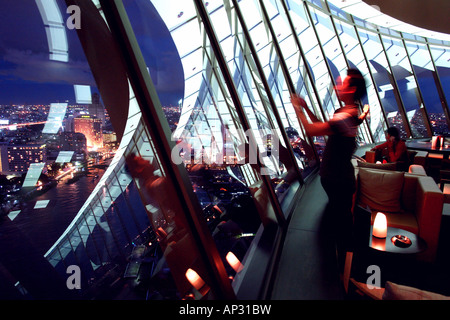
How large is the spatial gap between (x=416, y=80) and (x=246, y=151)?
A: 9.85 metres

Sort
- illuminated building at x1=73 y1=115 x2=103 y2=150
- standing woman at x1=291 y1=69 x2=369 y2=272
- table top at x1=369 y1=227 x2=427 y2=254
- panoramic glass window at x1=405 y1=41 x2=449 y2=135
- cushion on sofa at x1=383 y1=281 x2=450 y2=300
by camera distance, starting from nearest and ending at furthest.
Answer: cushion on sofa at x1=383 y1=281 x2=450 y2=300 → standing woman at x1=291 y1=69 x2=369 y2=272 → table top at x1=369 y1=227 x2=427 y2=254 → illuminated building at x1=73 y1=115 x2=103 y2=150 → panoramic glass window at x1=405 y1=41 x2=449 y2=135

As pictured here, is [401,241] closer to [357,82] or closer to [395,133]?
[357,82]

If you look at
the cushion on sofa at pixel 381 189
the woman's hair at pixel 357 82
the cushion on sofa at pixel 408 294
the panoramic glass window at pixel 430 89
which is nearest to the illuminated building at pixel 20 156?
the cushion on sofa at pixel 408 294

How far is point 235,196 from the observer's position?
10.9 feet

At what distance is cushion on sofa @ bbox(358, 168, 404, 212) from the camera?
2873 millimetres

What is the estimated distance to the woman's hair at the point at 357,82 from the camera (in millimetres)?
1836

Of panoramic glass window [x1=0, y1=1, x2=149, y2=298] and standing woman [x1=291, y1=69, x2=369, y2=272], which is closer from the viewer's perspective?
panoramic glass window [x1=0, y1=1, x2=149, y2=298]

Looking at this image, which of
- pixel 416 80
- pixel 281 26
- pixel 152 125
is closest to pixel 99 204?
pixel 152 125

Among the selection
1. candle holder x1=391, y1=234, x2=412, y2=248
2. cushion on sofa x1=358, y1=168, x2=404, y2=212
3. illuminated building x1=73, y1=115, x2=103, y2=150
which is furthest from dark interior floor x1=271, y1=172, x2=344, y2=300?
illuminated building x1=73, y1=115, x2=103, y2=150

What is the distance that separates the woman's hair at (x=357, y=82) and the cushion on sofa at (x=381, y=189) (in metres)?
1.58

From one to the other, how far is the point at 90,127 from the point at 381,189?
3483mm

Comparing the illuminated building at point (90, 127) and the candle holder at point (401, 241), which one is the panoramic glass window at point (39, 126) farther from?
the candle holder at point (401, 241)

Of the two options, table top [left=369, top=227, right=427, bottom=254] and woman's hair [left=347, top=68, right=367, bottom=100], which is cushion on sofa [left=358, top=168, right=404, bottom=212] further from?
woman's hair [left=347, top=68, right=367, bottom=100]
